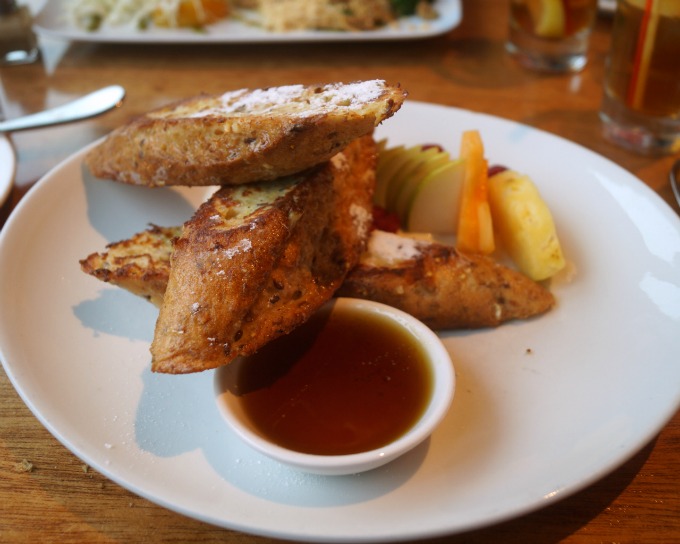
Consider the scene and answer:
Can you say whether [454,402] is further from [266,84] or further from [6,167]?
[266,84]

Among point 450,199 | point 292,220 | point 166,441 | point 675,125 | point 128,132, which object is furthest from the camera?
point 675,125

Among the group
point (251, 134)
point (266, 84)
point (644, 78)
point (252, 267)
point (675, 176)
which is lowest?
point (675, 176)

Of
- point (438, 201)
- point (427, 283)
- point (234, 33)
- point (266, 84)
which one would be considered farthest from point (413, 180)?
point (234, 33)

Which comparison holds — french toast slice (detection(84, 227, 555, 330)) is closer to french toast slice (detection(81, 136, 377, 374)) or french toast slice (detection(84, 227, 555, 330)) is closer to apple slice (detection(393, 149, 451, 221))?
french toast slice (detection(81, 136, 377, 374))

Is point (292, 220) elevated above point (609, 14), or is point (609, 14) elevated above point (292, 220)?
point (292, 220)

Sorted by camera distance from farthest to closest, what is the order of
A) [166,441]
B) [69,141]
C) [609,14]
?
1. [609,14]
2. [69,141]
3. [166,441]

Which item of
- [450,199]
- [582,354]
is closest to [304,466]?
[582,354]

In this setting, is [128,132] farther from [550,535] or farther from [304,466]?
[550,535]
